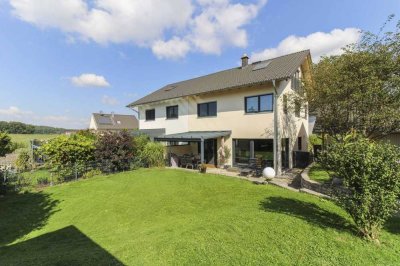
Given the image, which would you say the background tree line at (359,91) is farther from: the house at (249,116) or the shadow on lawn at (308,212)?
the house at (249,116)

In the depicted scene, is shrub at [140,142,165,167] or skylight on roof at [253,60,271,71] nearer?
skylight on roof at [253,60,271,71]

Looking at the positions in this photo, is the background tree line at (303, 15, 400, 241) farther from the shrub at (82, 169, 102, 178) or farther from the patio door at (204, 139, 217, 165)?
the shrub at (82, 169, 102, 178)

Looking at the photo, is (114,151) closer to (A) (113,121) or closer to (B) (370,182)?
(B) (370,182)

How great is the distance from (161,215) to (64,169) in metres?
11.4

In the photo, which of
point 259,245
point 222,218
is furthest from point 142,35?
point 259,245

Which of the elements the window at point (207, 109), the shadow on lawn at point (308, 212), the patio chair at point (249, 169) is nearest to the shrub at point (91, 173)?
the window at point (207, 109)

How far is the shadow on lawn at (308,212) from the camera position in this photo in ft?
23.2

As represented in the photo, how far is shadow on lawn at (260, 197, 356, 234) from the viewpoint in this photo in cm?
709

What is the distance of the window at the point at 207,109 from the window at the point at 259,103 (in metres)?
3.35

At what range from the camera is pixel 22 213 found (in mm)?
10914

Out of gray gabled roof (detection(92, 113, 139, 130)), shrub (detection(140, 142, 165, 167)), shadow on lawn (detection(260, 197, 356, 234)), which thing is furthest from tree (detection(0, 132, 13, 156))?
gray gabled roof (detection(92, 113, 139, 130))

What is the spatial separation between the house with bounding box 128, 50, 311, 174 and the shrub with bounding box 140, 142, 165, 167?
1.10 m

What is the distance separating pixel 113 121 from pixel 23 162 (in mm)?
32215

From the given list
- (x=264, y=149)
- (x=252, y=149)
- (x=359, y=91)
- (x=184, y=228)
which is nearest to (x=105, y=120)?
(x=252, y=149)
